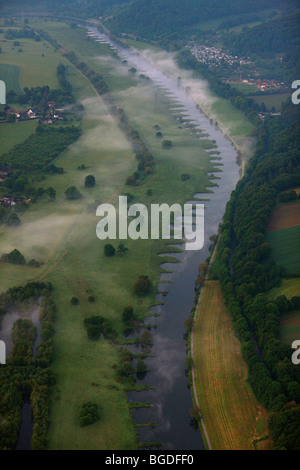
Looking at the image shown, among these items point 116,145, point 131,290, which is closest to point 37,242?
point 131,290

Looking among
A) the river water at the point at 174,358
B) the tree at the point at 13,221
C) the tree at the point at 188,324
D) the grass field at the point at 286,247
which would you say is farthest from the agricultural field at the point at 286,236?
the tree at the point at 13,221

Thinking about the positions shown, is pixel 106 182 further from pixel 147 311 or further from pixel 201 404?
pixel 201 404

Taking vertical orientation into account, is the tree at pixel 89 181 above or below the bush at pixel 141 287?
above

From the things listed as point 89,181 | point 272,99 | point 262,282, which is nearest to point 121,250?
point 262,282

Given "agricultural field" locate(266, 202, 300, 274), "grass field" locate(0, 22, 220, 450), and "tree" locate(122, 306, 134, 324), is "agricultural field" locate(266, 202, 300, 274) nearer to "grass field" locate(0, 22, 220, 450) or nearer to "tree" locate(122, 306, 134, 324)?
"grass field" locate(0, 22, 220, 450)

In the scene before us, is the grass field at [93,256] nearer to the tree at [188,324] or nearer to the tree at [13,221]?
the tree at [13,221]

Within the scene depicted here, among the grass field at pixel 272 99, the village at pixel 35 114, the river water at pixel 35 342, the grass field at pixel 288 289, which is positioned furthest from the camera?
the grass field at pixel 272 99

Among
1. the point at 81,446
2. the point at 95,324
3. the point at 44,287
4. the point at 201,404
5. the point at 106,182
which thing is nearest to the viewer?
the point at 81,446
